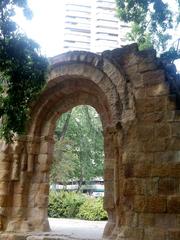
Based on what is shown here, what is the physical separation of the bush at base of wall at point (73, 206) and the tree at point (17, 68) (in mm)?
10500

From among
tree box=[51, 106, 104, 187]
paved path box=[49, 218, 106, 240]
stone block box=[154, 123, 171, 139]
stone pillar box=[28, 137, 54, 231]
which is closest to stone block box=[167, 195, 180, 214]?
stone block box=[154, 123, 171, 139]

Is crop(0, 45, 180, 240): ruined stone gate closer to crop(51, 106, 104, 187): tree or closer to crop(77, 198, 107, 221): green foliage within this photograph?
crop(77, 198, 107, 221): green foliage

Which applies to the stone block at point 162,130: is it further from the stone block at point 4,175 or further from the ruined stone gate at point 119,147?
the stone block at point 4,175

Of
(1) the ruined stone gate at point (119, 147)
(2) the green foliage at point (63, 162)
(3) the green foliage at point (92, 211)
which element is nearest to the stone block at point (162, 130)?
(1) the ruined stone gate at point (119, 147)

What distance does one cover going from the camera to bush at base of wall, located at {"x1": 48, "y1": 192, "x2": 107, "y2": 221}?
1552 cm

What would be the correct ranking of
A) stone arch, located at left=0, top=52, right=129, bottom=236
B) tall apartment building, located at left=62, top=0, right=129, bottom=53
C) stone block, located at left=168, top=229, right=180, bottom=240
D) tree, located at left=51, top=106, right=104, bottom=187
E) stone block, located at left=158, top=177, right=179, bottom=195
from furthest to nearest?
tall apartment building, located at left=62, top=0, right=129, bottom=53 → tree, located at left=51, top=106, right=104, bottom=187 → stone arch, located at left=0, top=52, right=129, bottom=236 → stone block, located at left=158, top=177, right=179, bottom=195 → stone block, located at left=168, top=229, right=180, bottom=240

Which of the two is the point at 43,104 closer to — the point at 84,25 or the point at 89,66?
the point at 89,66

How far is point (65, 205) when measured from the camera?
A: 1686 cm

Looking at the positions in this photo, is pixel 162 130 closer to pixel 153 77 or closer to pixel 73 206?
pixel 153 77

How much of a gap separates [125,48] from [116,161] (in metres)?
2.21

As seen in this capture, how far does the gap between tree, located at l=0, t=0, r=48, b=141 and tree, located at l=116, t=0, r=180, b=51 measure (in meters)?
4.66

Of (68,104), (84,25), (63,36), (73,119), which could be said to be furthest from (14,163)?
(84,25)

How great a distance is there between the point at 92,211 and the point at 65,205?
6.25ft

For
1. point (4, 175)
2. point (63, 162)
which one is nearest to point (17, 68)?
point (4, 175)
